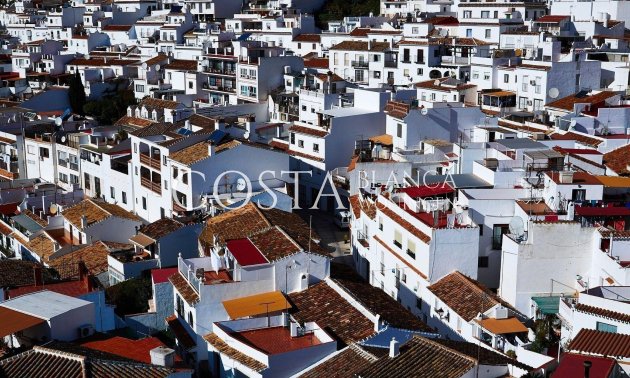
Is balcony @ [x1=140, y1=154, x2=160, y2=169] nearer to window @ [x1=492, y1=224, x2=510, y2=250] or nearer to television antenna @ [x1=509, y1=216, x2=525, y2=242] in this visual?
window @ [x1=492, y1=224, x2=510, y2=250]

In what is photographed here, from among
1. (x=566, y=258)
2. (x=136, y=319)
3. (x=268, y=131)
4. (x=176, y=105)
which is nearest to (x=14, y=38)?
(x=176, y=105)

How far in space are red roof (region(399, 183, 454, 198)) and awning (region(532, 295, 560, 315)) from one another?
469 cm

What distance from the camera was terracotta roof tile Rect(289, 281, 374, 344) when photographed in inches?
710

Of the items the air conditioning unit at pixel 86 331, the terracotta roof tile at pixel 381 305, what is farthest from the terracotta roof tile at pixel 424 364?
the air conditioning unit at pixel 86 331

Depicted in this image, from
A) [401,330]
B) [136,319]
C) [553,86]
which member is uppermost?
[553,86]

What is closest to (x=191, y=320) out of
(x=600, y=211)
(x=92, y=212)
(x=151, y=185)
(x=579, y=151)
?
(x=600, y=211)

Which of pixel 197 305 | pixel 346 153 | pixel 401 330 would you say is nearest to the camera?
pixel 401 330

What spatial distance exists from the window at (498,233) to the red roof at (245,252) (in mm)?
6561

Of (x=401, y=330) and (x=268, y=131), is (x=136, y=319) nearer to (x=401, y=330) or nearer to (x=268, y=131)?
(x=401, y=330)

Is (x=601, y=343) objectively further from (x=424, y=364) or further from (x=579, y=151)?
(x=579, y=151)

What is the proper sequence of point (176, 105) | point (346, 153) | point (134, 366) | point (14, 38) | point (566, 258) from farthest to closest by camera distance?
point (14, 38), point (176, 105), point (346, 153), point (566, 258), point (134, 366)

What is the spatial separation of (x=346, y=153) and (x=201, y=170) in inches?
324

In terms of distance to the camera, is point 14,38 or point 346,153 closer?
point 346,153

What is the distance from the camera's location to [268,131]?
3841cm
